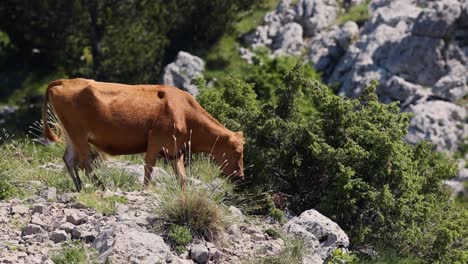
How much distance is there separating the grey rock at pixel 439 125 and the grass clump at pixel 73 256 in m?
26.9

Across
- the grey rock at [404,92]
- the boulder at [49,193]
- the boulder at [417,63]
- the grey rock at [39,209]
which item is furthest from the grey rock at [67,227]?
the grey rock at [404,92]

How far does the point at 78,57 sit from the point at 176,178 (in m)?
26.6

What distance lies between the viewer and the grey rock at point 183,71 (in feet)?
129

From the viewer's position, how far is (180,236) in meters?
10.3

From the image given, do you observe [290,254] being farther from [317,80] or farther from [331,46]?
[331,46]

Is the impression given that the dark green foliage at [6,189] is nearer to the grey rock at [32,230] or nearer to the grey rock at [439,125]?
the grey rock at [32,230]

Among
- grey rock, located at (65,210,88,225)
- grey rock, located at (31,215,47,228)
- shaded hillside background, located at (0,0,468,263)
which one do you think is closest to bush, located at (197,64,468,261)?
shaded hillside background, located at (0,0,468,263)

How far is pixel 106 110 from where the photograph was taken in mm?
11945

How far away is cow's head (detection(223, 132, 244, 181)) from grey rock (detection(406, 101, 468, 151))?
76.7ft

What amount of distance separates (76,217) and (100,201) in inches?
28.7

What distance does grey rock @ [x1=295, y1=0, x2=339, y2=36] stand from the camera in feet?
153

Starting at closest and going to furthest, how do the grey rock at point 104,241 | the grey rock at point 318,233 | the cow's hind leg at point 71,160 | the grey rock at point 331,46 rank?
the grey rock at point 104,241 → the grey rock at point 318,233 → the cow's hind leg at point 71,160 → the grey rock at point 331,46

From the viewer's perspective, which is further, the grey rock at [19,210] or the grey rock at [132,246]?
the grey rock at [19,210]

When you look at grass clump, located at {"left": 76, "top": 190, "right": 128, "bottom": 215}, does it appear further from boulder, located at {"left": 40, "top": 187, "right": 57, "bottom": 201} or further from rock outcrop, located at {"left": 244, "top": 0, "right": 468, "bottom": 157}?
rock outcrop, located at {"left": 244, "top": 0, "right": 468, "bottom": 157}
